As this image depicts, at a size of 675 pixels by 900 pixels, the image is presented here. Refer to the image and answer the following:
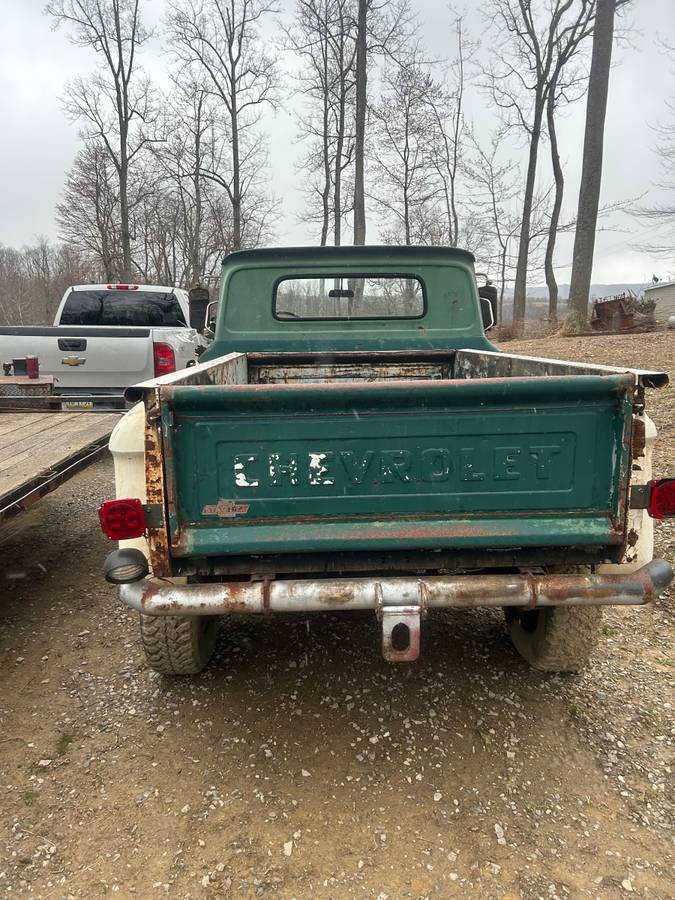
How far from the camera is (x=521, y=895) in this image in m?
1.75

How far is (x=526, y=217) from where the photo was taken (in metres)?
23.1

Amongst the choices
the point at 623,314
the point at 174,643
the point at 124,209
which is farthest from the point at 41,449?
the point at 124,209

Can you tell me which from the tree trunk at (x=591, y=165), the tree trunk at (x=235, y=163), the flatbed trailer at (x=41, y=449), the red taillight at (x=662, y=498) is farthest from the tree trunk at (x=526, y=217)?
the red taillight at (x=662, y=498)

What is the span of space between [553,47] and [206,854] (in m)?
27.0

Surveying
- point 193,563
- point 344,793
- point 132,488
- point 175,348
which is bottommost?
point 344,793

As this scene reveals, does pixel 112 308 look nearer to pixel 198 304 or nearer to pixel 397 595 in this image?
pixel 198 304

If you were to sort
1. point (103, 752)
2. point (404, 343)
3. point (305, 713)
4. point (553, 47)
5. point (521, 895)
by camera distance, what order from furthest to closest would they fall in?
point (553, 47) < point (404, 343) < point (305, 713) < point (103, 752) < point (521, 895)

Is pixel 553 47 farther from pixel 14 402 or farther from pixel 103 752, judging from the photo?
pixel 103 752

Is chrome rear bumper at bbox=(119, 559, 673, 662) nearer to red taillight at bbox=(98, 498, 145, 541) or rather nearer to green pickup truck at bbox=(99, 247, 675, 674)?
green pickup truck at bbox=(99, 247, 675, 674)

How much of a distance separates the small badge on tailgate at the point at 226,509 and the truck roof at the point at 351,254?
2.56 m

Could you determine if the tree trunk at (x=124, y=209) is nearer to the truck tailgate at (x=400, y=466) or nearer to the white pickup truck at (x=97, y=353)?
the white pickup truck at (x=97, y=353)

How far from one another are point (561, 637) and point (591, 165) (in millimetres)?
16113

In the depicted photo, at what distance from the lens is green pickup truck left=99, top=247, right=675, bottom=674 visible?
1925 millimetres

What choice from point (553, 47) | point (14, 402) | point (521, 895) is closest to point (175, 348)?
point (14, 402)
